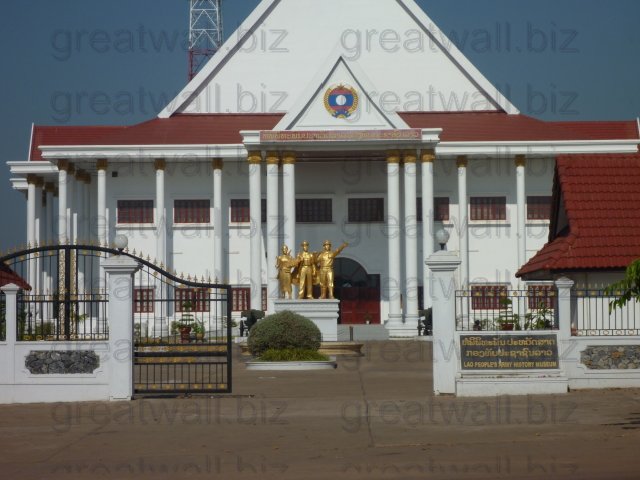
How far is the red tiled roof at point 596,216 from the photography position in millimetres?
23375

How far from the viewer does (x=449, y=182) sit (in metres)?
47.9

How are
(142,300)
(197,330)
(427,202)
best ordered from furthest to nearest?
(427,202) → (197,330) → (142,300)

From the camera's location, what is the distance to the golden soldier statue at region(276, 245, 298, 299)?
122 ft

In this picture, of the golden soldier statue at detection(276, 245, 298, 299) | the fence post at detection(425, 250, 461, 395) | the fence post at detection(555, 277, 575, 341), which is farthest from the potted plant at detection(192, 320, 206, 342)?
the fence post at detection(555, 277, 575, 341)

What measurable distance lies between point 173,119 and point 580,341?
31.9 m

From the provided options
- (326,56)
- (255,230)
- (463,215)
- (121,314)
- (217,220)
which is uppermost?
(326,56)

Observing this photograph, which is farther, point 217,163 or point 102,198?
point 217,163

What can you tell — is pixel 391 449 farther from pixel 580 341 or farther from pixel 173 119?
pixel 173 119

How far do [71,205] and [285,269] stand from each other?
13772mm

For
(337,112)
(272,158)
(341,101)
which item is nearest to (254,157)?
(272,158)

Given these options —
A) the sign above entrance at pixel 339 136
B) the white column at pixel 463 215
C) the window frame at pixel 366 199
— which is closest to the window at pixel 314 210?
the window frame at pixel 366 199

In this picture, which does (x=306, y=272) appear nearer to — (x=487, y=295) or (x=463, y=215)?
(x=463, y=215)

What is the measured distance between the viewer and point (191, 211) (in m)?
47.8

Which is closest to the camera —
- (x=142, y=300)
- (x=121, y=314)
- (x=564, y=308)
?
(x=121, y=314)
